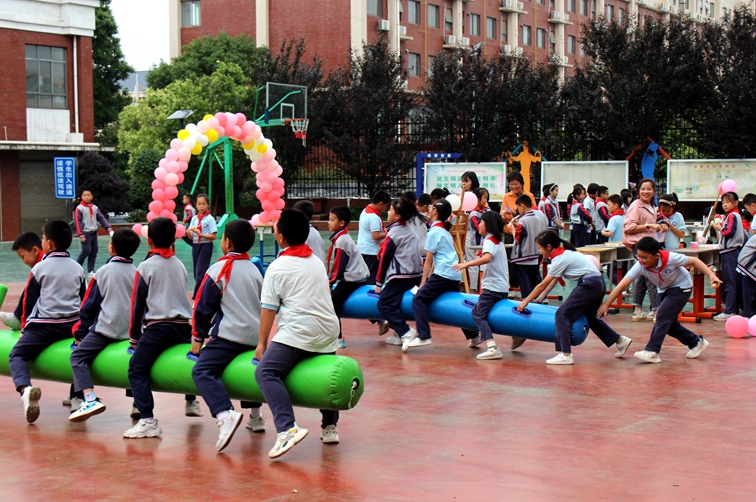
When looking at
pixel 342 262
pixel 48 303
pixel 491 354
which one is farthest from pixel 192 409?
pixel 491 354

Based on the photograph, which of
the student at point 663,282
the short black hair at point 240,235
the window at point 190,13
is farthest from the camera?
the window at point 190,13

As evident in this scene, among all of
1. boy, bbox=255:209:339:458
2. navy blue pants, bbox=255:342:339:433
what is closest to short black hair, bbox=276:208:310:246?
boy, bbox=255:209:339:458

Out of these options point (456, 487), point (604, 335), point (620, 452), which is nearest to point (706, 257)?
point (604, 335)

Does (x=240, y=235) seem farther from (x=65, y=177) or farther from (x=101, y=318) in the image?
(x=65, y=177)

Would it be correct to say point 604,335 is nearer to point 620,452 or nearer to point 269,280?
point 620,452

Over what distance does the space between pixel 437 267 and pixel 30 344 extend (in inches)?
174

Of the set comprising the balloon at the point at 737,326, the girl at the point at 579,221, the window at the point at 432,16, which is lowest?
the balloon at the point at 737,326

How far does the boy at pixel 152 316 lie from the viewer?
6395mm

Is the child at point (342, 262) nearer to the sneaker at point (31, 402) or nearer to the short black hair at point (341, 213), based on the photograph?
the short black hair at point (341, 213)

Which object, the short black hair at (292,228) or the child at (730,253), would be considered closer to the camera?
the short black hair at (292,228)

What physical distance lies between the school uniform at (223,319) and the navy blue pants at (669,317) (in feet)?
15.2

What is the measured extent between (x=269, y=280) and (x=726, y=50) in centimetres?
2238

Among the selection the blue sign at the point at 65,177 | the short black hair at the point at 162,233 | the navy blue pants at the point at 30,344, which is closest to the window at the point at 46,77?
the blue sign at the point at 65,177

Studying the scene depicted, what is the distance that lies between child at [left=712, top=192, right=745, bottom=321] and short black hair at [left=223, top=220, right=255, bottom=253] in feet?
25.1
